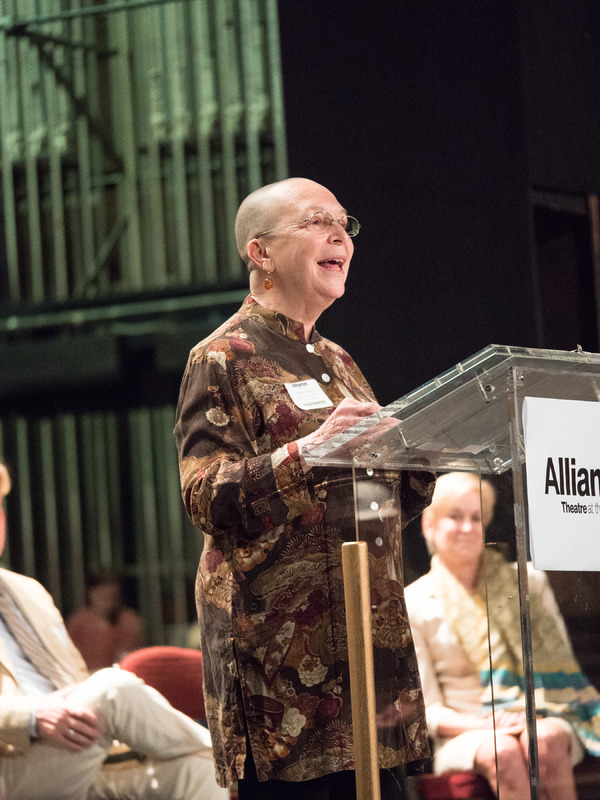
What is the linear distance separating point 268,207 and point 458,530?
0.67 metres

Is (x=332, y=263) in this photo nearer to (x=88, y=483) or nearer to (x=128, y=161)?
(x=88, y=483)

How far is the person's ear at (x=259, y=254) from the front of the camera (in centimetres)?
175

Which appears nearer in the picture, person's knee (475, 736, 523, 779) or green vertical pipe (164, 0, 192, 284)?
person's knee (475, 736, 523, 779)

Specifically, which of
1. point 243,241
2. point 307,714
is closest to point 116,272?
point 243,241

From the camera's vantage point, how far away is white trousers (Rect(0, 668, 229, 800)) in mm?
2666

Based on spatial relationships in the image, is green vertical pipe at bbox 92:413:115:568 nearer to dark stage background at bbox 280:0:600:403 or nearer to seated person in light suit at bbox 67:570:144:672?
seated person in light suit at bbox 67:570:144:672

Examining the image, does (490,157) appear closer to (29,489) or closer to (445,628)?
(445,628)

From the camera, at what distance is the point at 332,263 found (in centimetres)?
174

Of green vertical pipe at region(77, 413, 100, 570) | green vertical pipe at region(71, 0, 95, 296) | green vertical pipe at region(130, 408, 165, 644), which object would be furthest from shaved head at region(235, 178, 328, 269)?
green vertical pipe at region(71, 0, 95, 296)

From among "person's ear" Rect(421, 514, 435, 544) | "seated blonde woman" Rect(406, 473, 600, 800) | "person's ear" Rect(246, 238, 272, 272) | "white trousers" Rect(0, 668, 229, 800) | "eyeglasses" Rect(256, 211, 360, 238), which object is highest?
"eyeglasses" Rect(256, 211, 360, 238)

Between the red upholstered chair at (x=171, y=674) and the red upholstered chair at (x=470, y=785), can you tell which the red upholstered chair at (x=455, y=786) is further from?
the red upholstered chair at (x=171, y=674)

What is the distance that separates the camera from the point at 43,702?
270 cm

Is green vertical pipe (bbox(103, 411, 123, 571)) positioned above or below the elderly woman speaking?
below

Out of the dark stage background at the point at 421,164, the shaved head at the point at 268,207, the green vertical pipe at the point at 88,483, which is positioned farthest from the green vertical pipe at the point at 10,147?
the shaved head at the point at 268,207
